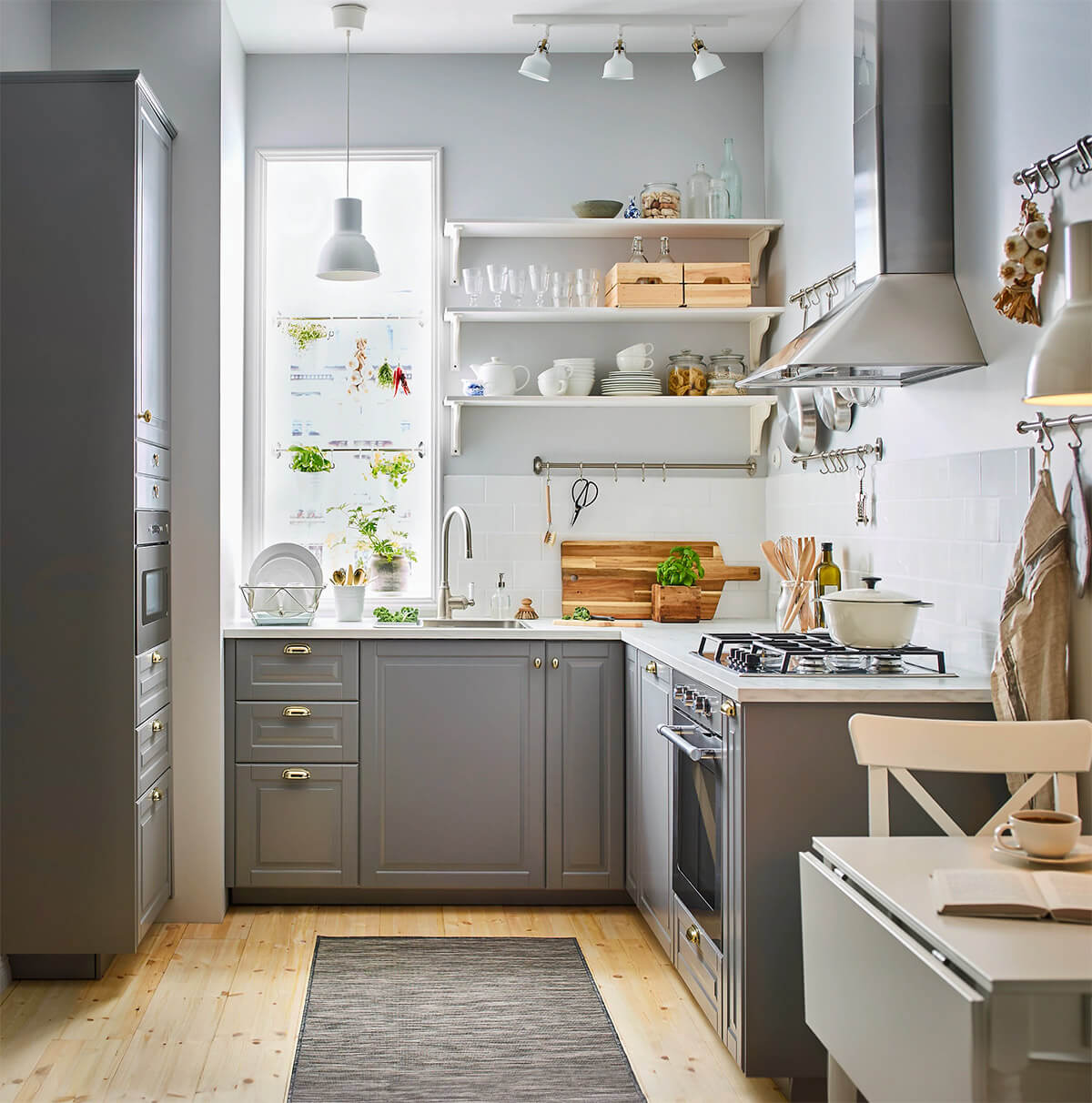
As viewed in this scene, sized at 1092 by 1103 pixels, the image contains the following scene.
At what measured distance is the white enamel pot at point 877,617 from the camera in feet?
8.69

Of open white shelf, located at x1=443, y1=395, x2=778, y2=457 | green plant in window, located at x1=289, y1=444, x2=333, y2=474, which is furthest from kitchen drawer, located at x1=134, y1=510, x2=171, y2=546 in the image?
open white shelf, located at x1=443, y1=395, x2=778, y2=457

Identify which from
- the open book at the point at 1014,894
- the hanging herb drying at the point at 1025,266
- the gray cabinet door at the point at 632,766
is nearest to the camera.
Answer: the open book at the point at 1014,894

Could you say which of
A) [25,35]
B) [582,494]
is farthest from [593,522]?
[25,35]

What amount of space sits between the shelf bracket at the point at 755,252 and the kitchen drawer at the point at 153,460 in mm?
2225

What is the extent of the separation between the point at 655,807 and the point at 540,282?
1.90 meters

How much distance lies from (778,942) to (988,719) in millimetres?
663

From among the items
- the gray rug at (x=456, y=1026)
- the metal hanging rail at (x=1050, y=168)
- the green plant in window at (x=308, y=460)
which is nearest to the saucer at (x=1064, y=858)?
the gray rug at (x=456, y=1026)

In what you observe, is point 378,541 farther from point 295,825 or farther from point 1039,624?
point 1039,624

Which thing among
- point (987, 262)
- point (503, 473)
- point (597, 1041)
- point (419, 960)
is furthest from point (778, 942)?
point (503, 473)

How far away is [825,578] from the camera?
3.37 metres

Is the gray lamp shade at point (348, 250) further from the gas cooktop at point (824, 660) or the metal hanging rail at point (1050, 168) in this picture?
the metal hanging rail at point (1050, 168)

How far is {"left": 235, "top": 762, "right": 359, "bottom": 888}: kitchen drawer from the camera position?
372 centimetres

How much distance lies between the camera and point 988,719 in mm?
2447

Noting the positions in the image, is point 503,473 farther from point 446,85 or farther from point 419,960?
point 419,960
